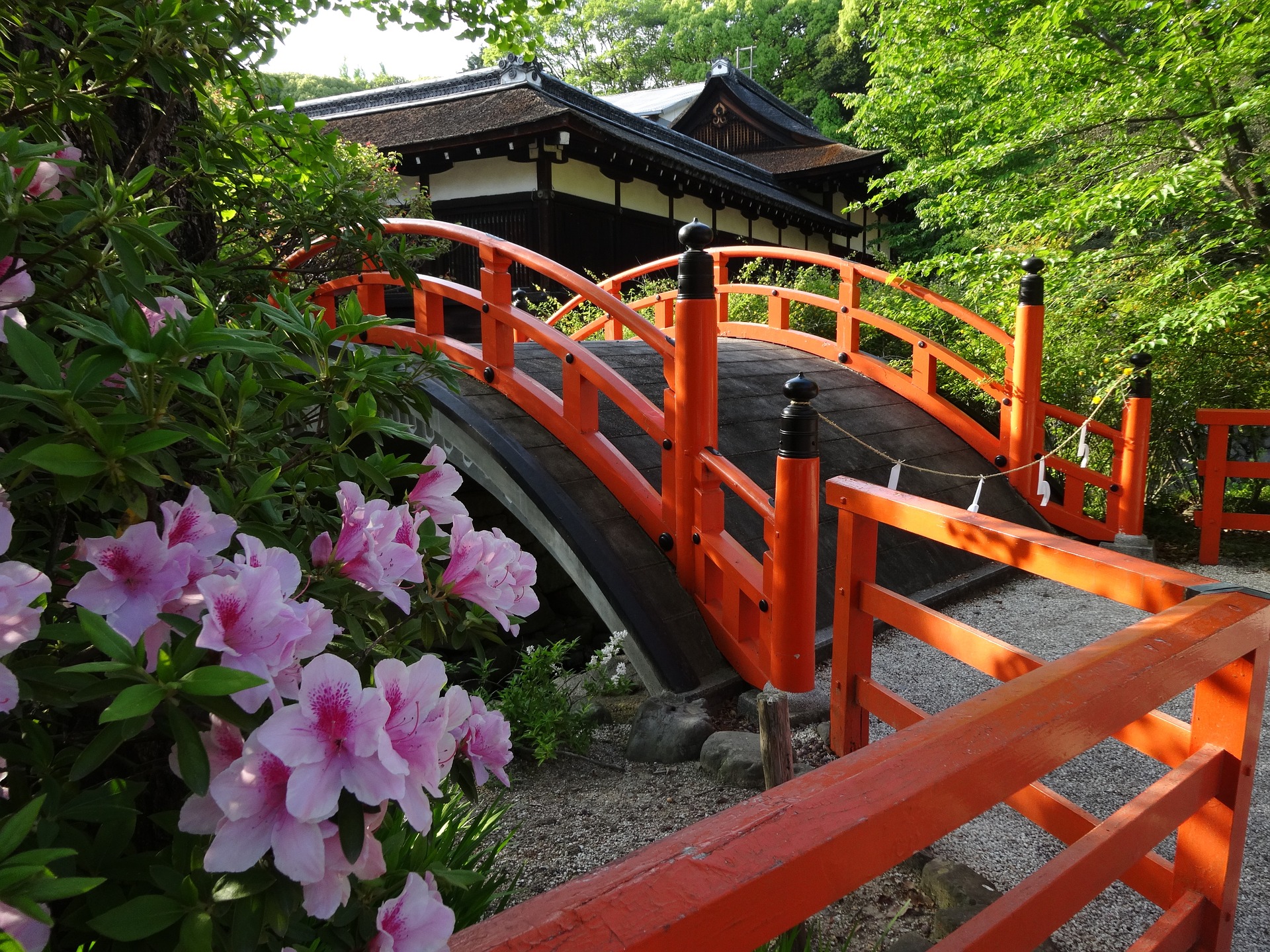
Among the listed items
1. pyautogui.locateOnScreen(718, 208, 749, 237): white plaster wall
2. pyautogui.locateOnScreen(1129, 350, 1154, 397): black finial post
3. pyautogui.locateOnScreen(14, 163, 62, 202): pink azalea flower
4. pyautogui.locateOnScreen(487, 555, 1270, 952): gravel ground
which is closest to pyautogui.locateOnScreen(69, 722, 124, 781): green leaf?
pyautogui.locateOnScreen(14, 163, 62, 202): pink azalea flower

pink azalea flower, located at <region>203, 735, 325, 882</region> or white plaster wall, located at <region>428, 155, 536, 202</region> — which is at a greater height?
white plaster wall, located at <region>428, 155, 536, 202</region>

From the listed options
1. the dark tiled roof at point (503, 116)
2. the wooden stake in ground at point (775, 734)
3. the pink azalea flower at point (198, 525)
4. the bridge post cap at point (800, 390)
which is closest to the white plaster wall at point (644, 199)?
the dark tiled roof at point (503, 116)

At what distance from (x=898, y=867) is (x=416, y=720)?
90.4 inches

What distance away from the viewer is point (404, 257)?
235 centimetres

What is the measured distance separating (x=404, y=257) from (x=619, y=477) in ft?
6.63

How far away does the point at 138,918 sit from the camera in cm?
65

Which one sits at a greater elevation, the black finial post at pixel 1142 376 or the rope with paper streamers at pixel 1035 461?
the black finial post at pixel 1142 376

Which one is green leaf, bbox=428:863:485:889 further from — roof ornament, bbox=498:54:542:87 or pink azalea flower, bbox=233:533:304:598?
roof ornament, bbox=498:54:542:87

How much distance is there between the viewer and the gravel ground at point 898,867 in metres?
2.29

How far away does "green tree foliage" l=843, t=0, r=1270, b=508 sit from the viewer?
17.4ft

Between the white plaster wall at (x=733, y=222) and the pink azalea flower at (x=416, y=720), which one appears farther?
the white plaster wall at (x=733, y=222)

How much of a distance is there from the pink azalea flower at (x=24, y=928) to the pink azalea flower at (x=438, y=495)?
632mm

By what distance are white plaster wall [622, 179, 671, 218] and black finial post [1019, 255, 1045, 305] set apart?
828 cm

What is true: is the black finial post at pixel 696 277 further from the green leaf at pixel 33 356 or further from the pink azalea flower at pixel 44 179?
the green leaf at pixel 33 356
